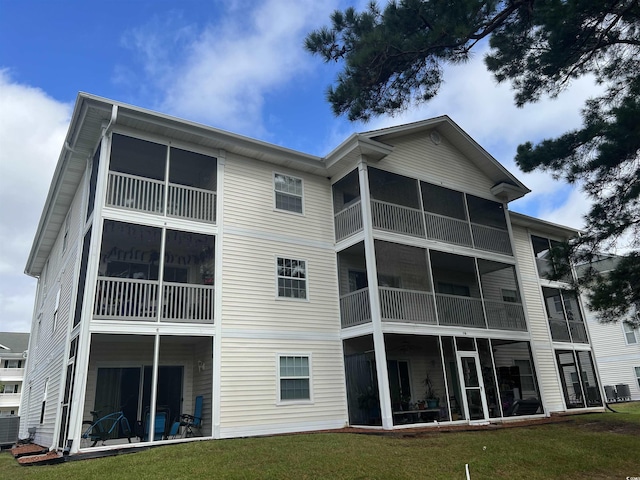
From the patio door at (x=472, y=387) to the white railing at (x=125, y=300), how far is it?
9.09 m

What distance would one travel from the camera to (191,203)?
43.2 feet

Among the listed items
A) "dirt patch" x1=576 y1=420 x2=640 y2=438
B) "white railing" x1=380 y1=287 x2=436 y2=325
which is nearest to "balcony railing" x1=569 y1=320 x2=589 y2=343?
"dirt patch" x1=576 y1=420 x2=640 y2=438

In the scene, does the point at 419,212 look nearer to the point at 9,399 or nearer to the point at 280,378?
the point at 280,378

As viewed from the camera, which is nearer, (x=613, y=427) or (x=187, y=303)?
(x=187, y=303)

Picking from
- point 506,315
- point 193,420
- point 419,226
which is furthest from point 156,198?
point 506,315

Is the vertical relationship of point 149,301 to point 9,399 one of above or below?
above

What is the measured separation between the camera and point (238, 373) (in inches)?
484

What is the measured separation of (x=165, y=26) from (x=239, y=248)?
6.22 meters

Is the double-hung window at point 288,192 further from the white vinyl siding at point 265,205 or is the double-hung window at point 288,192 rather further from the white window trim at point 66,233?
the white window trim at point 66,233

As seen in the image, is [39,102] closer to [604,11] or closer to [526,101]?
[526,101]

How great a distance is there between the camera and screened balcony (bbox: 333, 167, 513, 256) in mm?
15039

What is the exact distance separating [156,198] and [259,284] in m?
3.63

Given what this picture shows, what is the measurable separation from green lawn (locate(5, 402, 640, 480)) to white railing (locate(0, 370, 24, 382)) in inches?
1924

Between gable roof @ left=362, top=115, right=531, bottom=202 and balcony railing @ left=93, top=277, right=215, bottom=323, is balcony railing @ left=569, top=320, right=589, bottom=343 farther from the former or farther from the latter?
balcony railing @ left=93, top=277, right=215, bottom=323
